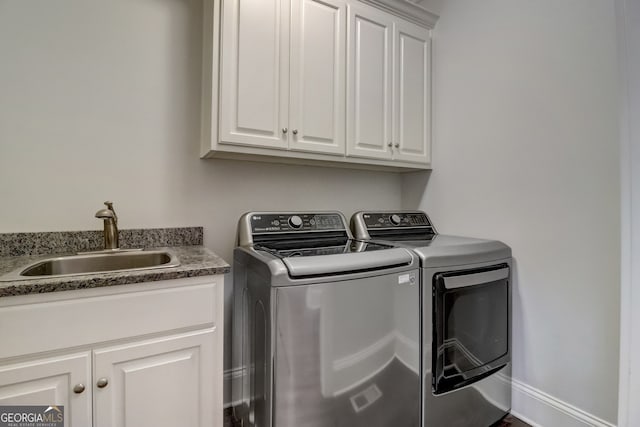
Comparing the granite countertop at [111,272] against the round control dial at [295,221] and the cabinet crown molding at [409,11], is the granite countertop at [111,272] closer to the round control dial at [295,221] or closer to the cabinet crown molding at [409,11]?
the round control dial at [295,221]

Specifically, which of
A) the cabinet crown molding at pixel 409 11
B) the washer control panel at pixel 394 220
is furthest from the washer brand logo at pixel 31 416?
the cabinet crown molding at pixel 409 11

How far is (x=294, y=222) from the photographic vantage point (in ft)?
5.56

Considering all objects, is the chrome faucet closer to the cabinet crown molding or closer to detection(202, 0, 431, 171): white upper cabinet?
detection(202, 0, 431, 171): white upper cabinet

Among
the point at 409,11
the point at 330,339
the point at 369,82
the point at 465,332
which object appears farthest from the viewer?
the point at 409,11

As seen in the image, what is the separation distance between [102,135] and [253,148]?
737 mm

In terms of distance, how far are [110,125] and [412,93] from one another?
1.75 metres

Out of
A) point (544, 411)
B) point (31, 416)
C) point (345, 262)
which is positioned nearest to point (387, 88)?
point (345, 262)

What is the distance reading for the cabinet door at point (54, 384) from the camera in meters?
0.87

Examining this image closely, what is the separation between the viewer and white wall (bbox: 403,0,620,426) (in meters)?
1.36

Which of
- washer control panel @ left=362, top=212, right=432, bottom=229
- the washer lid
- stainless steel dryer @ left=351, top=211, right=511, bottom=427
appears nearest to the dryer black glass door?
stainless steel dryer @ left=351, top=211, right=511, bottom=427

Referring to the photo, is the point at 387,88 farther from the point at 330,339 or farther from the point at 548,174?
the point at 330,339

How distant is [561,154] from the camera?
1.50 meters

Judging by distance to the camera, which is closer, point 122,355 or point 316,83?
point 122,355

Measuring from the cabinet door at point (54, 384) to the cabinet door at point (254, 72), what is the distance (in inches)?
39.7
